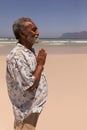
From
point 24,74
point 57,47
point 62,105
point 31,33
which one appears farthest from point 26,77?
point 57,47

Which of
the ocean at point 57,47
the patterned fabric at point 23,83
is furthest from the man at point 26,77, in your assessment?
the ocean at point 57,47

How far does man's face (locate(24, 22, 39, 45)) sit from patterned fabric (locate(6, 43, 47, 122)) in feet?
0.22

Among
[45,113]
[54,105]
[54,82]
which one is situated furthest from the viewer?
[54,82]

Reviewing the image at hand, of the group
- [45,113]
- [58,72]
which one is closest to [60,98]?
[45,113]

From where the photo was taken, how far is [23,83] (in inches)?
102

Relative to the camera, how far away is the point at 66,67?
10281 millimetres

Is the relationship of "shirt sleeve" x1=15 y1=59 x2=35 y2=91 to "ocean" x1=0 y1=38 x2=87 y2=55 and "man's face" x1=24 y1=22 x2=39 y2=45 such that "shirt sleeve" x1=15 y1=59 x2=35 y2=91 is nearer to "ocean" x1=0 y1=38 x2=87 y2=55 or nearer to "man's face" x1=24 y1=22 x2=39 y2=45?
"man's face" x1=24 y1=22 x2=39 y2=45

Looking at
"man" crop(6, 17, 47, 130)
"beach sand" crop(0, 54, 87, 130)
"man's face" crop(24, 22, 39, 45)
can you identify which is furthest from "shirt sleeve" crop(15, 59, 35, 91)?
"beach sand" crop(0, 54, 87, 130)

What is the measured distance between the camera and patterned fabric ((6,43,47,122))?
2568 millimetres

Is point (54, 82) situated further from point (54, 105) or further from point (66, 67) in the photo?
point (66, 67)

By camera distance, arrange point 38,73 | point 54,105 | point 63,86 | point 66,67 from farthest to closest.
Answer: point 66,67, point 63,86, point 54,105, point 38,73

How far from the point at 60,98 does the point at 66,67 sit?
160 inches

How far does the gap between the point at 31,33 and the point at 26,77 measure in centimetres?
30

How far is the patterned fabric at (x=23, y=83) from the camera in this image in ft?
8.43
